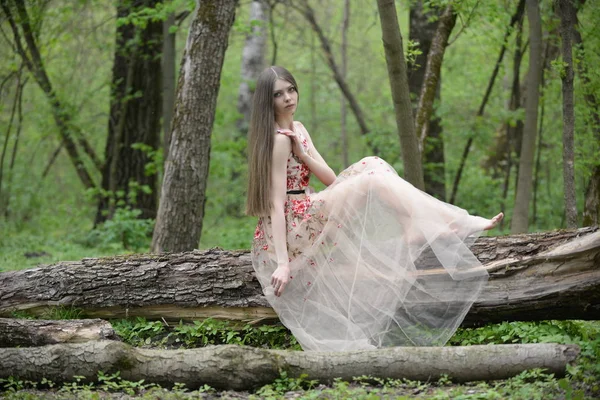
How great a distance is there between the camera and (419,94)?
10602mm

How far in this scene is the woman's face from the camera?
4914mm

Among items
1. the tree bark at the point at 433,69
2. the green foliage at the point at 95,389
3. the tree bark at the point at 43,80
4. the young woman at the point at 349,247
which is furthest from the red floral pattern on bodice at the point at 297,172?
the tree bark at the point at 43,80

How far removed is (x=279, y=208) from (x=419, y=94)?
21.1 feet

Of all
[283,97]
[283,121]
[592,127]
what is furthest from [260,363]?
[592,127]

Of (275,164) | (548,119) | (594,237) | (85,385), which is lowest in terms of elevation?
(85,385)

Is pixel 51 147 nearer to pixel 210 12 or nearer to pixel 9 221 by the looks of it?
pixel 9 221

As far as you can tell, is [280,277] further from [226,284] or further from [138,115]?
[138,115]

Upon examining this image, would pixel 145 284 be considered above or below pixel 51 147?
below

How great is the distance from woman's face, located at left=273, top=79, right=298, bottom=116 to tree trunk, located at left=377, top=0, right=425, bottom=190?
133cm

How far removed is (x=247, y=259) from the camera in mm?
5125

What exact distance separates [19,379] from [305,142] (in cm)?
262

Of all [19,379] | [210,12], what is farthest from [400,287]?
[210,12]

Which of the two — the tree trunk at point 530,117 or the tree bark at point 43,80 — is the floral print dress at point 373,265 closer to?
the tree trunk at point 530,117

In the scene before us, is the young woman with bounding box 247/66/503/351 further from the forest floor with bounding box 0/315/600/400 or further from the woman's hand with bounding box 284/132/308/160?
the forest floor with bounding box 0/315/600/400
